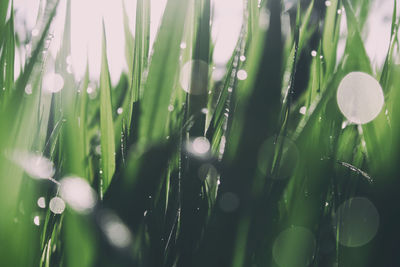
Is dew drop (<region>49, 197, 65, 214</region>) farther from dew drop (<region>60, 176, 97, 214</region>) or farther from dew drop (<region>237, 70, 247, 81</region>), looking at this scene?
dew drop (<region>237, 70, 247, 81</region>)

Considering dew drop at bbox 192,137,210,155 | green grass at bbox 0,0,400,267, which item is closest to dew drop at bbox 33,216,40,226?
green grass at bbox 0,0,400,267

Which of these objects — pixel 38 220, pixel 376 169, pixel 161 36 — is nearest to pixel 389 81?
pixel 376 169

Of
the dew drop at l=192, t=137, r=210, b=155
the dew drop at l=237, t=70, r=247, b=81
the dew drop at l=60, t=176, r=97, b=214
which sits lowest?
the dew drop at l=60, t=176, r=97, b=214

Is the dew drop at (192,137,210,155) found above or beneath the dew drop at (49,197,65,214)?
above

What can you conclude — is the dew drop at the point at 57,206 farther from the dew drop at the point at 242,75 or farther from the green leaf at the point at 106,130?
the dew drop at the point at 242,75

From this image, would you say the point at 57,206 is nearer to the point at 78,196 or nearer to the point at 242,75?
the point at 78,196

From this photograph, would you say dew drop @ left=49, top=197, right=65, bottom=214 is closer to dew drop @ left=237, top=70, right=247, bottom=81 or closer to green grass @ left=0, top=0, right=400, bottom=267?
green grass @ left=0, top=0, right=400, bottom=267

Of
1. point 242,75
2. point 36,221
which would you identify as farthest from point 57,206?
point 242,75

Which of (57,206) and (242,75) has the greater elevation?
(242,75)

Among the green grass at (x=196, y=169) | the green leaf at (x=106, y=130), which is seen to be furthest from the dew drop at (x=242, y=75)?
the green leaf at (x=106, y=130)
